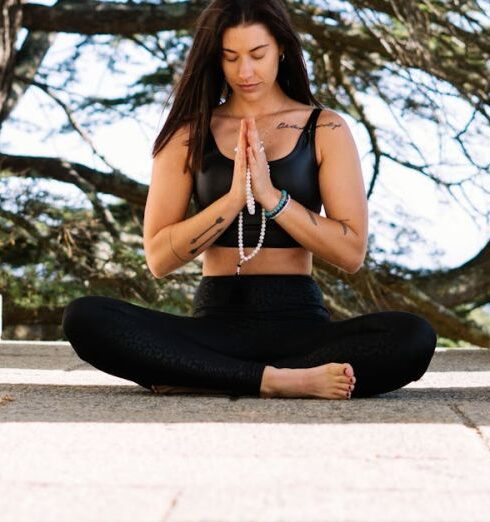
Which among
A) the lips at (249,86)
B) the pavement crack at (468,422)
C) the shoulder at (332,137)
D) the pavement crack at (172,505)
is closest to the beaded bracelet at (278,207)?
the shoulder at (332,137)

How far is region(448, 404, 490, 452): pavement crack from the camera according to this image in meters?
2.21

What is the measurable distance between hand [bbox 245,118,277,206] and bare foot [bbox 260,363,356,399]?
46 cm

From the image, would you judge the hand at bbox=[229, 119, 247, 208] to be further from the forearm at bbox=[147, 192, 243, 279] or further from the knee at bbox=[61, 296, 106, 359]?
the knee at bbox=[61, 296, 106, 359]

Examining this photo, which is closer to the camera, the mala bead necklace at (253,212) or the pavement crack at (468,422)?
the pavement crack at (468,422)

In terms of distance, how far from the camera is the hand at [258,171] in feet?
9.88

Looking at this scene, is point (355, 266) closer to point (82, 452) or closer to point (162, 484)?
point (82, 452)

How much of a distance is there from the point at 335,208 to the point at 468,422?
914 mm

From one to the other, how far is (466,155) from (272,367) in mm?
4631

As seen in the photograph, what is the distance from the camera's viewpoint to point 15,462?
194 centimetres

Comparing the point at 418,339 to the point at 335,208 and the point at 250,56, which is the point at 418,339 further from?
the point at 250,56

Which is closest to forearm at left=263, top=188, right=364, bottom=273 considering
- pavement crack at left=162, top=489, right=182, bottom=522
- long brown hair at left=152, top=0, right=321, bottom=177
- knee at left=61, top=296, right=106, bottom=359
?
long brown hair at left=152, top=0, right=321, bottom=177

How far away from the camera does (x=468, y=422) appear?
2.47 meters

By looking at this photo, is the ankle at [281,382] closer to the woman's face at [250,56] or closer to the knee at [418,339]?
the knee at [418,339]

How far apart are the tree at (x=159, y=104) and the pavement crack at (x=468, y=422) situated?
4.37m
